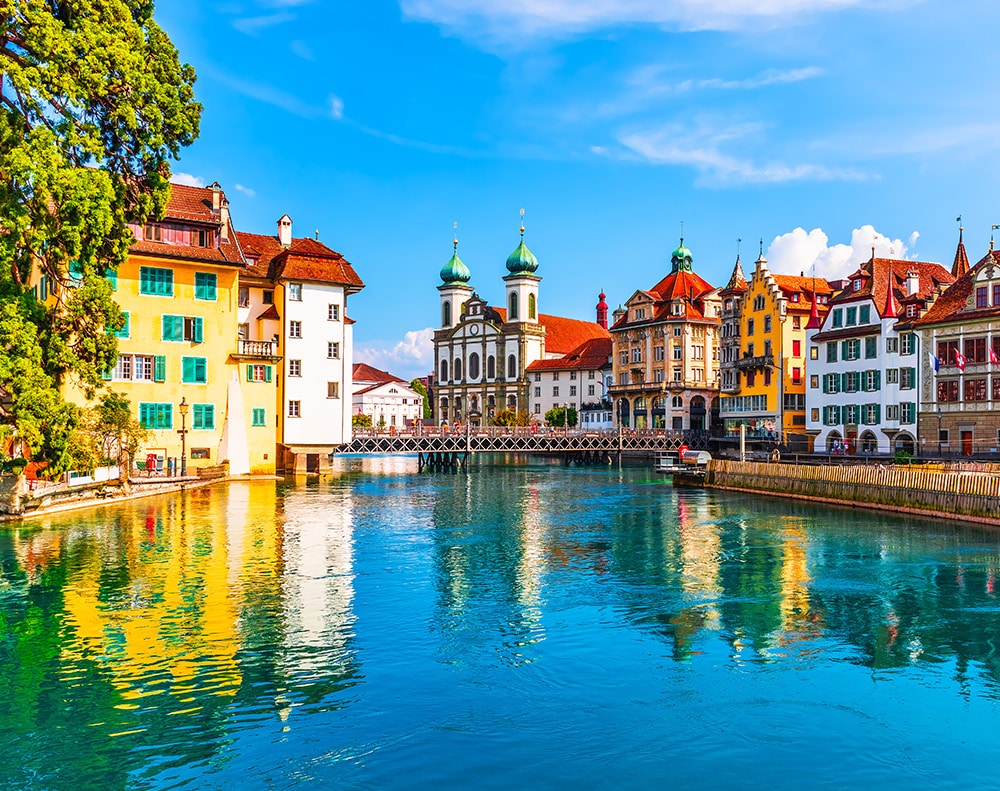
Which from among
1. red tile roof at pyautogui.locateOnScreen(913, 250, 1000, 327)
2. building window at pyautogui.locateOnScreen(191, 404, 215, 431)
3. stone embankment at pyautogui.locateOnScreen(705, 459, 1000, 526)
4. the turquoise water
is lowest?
the turquoise water

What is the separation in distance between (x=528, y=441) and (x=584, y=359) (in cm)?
3066

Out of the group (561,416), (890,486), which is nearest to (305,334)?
(890,486)

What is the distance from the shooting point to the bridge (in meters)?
85.2

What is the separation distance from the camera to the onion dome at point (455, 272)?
145375 millimetres

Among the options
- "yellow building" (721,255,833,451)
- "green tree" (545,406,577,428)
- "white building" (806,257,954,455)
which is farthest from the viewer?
"green tree" (545,406,577,428)

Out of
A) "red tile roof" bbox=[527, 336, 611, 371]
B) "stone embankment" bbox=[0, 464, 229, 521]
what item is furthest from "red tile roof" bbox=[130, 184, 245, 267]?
"red tile roof" bbox=[527, 336, 611, 371]

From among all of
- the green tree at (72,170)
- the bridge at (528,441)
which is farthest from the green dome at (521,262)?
the green tree at (72,170)

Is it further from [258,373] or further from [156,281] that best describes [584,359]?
[156,281]

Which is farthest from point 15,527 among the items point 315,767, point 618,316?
point 618,316

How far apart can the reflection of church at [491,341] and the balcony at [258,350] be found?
73.4m

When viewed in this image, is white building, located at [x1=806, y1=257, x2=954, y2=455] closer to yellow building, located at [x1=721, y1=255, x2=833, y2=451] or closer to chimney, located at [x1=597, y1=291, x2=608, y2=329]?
yellow building, located at [x1=721, y1=255, x2=833, y2=451]

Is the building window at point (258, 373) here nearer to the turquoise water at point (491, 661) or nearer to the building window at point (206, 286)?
the building window at point (206, 286)

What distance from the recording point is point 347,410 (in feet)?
222

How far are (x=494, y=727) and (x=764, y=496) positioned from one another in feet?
136
